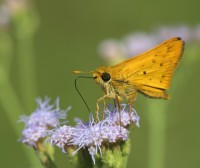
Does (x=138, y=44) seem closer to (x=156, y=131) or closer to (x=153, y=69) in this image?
(x=156, y=131)

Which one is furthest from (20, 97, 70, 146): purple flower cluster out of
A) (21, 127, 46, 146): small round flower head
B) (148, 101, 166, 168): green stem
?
(148, 101, 166, 168): green stem

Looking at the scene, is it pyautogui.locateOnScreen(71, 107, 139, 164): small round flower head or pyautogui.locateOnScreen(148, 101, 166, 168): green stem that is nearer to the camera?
pyautogui.locateOnScreen(71, 107, 139, 164): small round flower head

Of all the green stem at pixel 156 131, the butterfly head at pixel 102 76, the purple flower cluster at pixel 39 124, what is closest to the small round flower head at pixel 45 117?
the purple flower cluster at pixel 39 124

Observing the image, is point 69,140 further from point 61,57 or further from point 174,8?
point 174,8

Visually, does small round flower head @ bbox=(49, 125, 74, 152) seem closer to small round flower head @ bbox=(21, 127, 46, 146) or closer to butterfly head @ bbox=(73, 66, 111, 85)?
small round flower head @ bbox=(21, 127, 46, 146)

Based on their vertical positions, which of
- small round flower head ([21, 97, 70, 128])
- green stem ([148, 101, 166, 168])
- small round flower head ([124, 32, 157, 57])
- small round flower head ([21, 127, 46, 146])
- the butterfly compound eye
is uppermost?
small round flower head ([124, 32, 157, 57])

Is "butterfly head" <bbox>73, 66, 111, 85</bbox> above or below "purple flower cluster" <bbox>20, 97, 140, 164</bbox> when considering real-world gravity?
above

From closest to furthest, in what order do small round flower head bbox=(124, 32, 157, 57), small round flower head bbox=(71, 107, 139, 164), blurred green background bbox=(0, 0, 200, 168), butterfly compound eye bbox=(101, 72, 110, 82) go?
small round flower head bbox=(71, 107, 139, 164) < butterfly compound eye bbox=(101, 72, 110, 82) < small round flower head bbox=(124, 32, 157, 57) < blurred green background bbox=(0, 0, 200, 168)
